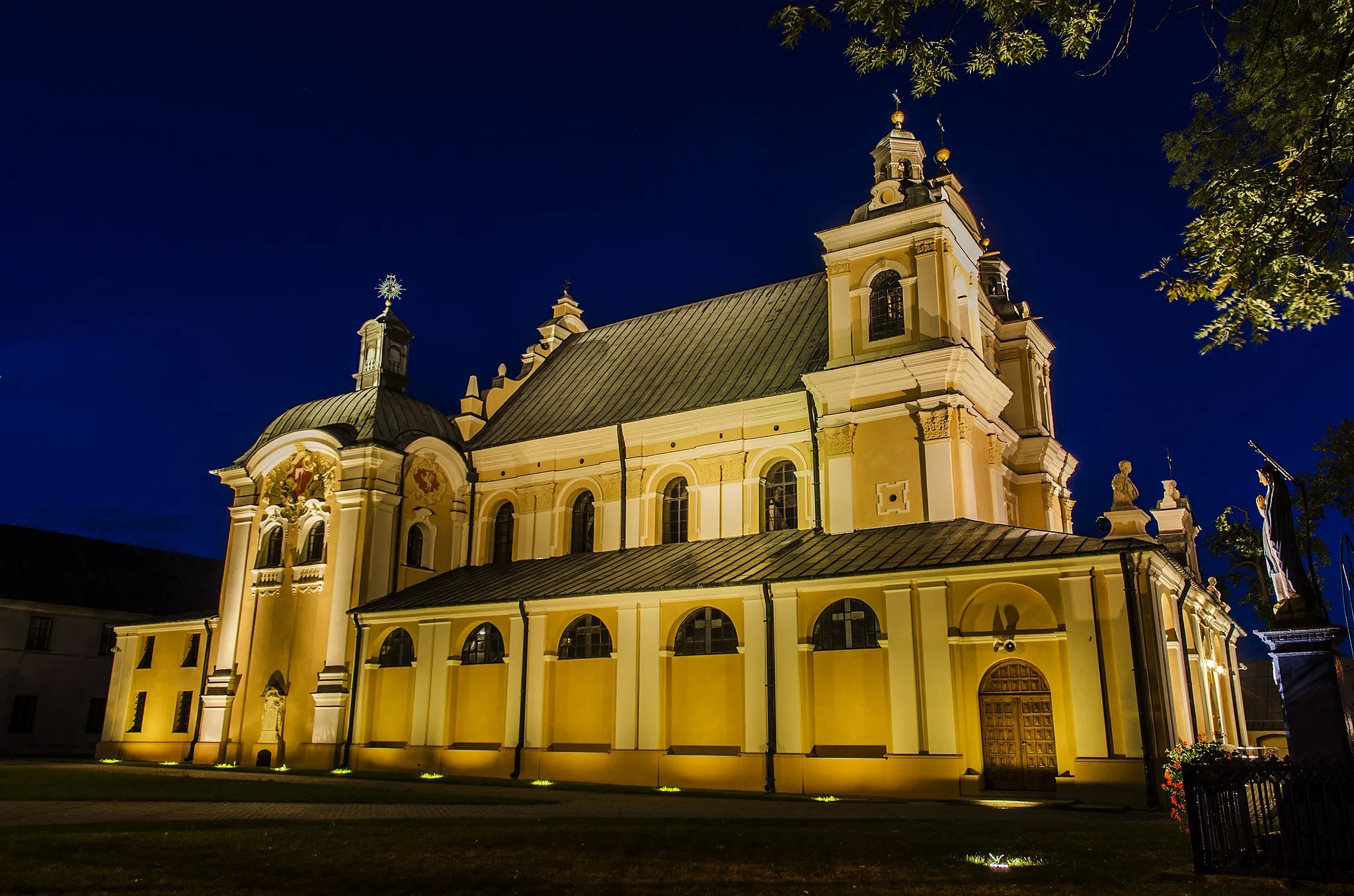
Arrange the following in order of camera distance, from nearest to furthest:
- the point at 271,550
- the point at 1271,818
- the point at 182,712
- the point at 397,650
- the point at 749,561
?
the point at 1271,818 → the point at 749,561 → the point at 397,650 → the point at 271,550 → the point at 182,712

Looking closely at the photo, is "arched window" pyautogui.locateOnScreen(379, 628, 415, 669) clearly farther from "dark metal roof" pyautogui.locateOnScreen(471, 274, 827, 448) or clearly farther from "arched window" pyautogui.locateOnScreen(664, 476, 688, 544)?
"arched window" pyautogui.locateOnScreen(664, 476, 688, 544)

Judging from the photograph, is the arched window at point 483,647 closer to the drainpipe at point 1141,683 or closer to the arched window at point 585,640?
the arched window at point 585,640

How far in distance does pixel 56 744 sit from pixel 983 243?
124 feet

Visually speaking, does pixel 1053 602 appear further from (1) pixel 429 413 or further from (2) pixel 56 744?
(2) pixel 56 744

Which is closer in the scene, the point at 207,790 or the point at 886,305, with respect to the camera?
the point at 207,790

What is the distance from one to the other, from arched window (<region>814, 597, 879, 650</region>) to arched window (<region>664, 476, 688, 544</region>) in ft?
22.4

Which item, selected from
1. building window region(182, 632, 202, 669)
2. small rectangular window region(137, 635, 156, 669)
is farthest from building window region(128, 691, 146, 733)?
building window region(182, 632, 202, 669)

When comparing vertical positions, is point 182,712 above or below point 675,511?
below

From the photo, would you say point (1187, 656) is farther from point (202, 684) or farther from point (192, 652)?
point (192, 652)

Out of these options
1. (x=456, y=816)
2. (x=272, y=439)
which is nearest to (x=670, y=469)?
(x=272, y=439)

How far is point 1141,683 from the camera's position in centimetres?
1753

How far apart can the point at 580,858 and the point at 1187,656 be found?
53.2 ft

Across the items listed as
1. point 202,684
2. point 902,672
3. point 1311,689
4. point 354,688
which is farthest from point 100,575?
point 1311,689

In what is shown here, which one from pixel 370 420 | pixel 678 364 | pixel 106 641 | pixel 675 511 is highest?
pixel 678 364
